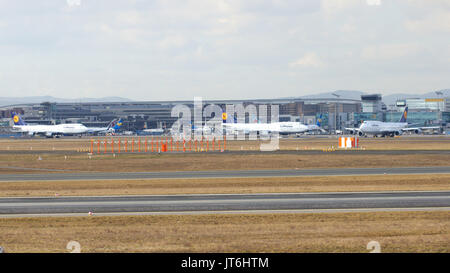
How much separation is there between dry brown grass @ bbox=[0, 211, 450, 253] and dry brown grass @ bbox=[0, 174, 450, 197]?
8641 mm

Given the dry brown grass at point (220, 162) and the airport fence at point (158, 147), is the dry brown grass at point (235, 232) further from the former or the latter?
the airport fence at point (158, 147)

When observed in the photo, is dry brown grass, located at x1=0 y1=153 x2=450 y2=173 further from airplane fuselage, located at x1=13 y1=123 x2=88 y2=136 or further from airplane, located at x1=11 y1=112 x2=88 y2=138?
airplane fuselage, located at x1=13 y1=123 x2=88 y2=136

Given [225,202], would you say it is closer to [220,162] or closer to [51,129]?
[220,162]

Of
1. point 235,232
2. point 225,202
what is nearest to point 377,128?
point 225,202

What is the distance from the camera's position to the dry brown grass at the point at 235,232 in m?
15.9

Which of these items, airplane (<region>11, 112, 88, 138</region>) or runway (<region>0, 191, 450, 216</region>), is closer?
runway (<region>0, 191, 450, 216</region>)

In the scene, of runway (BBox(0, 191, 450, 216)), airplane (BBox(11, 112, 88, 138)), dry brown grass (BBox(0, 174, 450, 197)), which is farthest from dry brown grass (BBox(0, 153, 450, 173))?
airplane (BBox(11, 112, 88, 138))

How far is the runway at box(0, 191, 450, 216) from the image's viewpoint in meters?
23.1

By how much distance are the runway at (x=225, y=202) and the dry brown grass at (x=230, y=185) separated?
2222 mm

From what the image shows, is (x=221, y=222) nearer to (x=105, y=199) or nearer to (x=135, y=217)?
(x=135, y=217)

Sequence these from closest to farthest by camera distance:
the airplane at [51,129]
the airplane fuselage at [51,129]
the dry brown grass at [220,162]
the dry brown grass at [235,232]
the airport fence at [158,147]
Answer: the dry brown grass at [235,232] < the dry brown grass at [220,162] < the airport fence at [158,147] < the airplane at [51,129] < the airplane fuselage at [51,129]

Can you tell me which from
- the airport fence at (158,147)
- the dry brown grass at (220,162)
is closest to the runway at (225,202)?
the dry brown grass at (220,162)

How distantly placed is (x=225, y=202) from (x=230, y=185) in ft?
25.2

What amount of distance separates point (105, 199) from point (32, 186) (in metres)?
9.59
